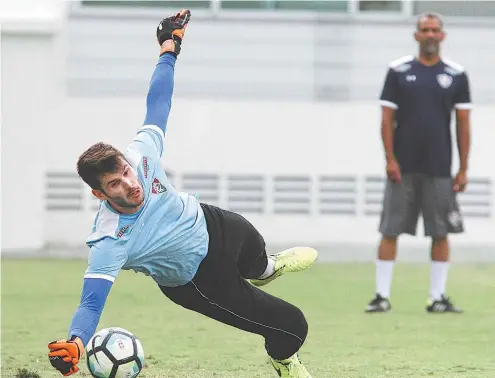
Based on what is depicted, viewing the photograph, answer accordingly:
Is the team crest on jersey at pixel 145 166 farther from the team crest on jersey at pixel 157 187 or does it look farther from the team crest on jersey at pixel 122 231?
the team crest on jersey at pixel 122 231

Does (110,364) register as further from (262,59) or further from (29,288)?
(262,59)

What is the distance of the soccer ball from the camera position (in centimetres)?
651

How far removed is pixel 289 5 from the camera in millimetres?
17594

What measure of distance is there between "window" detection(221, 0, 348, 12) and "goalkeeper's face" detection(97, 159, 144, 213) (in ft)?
37.8

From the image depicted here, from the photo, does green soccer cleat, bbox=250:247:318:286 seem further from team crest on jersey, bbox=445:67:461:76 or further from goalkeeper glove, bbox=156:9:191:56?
team crest on jersey, bbox=445:67:461:76

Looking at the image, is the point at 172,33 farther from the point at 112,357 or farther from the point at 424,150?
the point at 424,150

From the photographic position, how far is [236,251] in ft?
22.0

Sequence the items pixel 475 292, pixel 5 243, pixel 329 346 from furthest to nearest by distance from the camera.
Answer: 1. pixel 5 243
2. pixel 475 292
3. pixel 329 346

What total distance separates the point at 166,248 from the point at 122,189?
16.8 inches

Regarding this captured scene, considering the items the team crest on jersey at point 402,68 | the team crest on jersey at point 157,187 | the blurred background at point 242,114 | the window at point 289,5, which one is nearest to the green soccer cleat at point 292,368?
the team crest on jersey at point 157,187

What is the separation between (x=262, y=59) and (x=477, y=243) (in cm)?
360

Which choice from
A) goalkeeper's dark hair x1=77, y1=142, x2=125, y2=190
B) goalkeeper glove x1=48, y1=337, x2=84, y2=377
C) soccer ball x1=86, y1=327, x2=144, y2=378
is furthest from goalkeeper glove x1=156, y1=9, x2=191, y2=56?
goalkeeper glove x1=48, y1=337, x2=84, y2=377

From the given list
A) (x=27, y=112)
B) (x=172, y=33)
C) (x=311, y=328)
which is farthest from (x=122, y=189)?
(x=27, y=112)

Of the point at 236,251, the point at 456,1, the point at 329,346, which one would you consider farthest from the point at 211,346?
the point at 456,1
